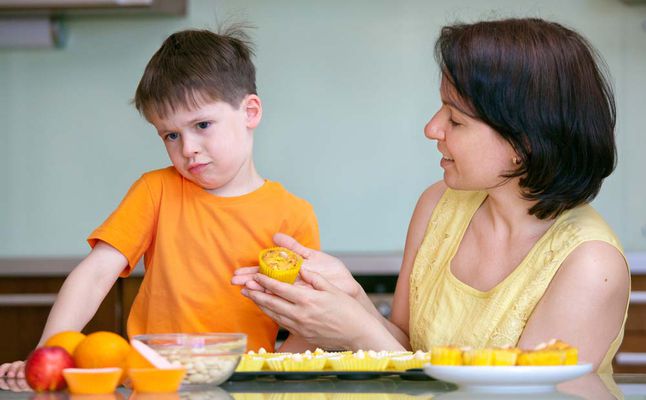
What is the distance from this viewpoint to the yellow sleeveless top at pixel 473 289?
1575 mm

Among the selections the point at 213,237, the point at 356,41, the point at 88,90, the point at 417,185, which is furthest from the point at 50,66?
the point at 213,237

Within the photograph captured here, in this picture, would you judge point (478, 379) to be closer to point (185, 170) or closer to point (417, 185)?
point (185, 170)

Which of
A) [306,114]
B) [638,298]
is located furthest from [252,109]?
[306,114]

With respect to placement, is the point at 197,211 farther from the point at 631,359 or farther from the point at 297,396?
the point at 631,359

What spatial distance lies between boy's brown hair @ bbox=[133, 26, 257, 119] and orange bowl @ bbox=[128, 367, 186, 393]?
2.58ft

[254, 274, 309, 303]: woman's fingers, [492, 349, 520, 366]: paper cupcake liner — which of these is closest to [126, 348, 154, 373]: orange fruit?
[492, 349, 520, 366]: paper cupcake liner

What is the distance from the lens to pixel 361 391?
1.08m

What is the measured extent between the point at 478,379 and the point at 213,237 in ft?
3.12

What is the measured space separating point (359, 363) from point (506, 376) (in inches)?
8.7

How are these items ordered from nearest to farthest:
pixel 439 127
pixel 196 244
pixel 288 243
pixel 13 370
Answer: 1. pixel 13 370
2. pixel 439 127
3. pixel 288 243
4. pixel 196 244

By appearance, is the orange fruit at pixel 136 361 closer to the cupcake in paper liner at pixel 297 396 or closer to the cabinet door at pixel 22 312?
the cupcake in paper liner at pixel 297 396

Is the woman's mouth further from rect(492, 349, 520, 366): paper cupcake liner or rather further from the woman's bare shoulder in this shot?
rect(492, 349, 520, 366): paper cupcake liner

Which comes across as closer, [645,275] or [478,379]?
[478,379]

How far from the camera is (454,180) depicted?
1652mm
